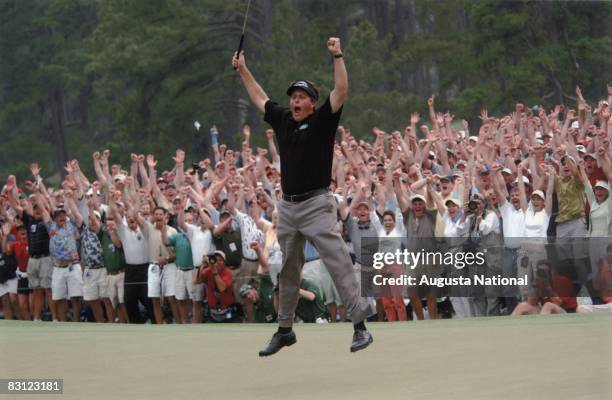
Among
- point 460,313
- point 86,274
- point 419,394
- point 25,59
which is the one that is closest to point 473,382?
point 419,394

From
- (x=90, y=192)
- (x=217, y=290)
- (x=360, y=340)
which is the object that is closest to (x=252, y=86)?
(x=360, y=340)

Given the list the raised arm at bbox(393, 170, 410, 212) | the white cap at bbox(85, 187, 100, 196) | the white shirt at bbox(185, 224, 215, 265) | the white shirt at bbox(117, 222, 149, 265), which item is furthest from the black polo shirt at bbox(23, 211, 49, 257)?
the raised arm at bbox(393, 170, 410, 212)

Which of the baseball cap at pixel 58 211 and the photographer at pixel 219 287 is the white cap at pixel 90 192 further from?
the photographer at pixel 219 287

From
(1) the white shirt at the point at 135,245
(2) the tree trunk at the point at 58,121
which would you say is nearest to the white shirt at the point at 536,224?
(1) the white shirt at the point at 135,245

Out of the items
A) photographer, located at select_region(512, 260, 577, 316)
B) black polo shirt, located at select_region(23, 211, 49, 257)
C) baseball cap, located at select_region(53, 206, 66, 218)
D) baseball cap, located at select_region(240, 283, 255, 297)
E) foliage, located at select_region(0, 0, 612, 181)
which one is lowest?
photographer, located at select_region(512, 260, 577, 316)

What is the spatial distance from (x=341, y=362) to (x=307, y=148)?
1.79 meters

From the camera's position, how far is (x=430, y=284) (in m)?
15.5

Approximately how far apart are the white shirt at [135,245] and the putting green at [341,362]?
542cm

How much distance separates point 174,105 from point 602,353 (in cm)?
3609

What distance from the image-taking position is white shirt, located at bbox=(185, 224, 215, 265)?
59.5ft

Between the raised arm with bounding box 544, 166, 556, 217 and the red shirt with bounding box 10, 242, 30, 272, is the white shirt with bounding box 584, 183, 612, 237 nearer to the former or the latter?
the raised arm with bounding box 544, 166, 556, 217

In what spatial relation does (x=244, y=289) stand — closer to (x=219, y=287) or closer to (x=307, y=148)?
(x=219, y=287)

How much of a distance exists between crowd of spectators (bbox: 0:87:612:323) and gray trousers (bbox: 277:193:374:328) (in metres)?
4.96

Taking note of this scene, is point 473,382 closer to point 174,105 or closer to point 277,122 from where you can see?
point 277,122
